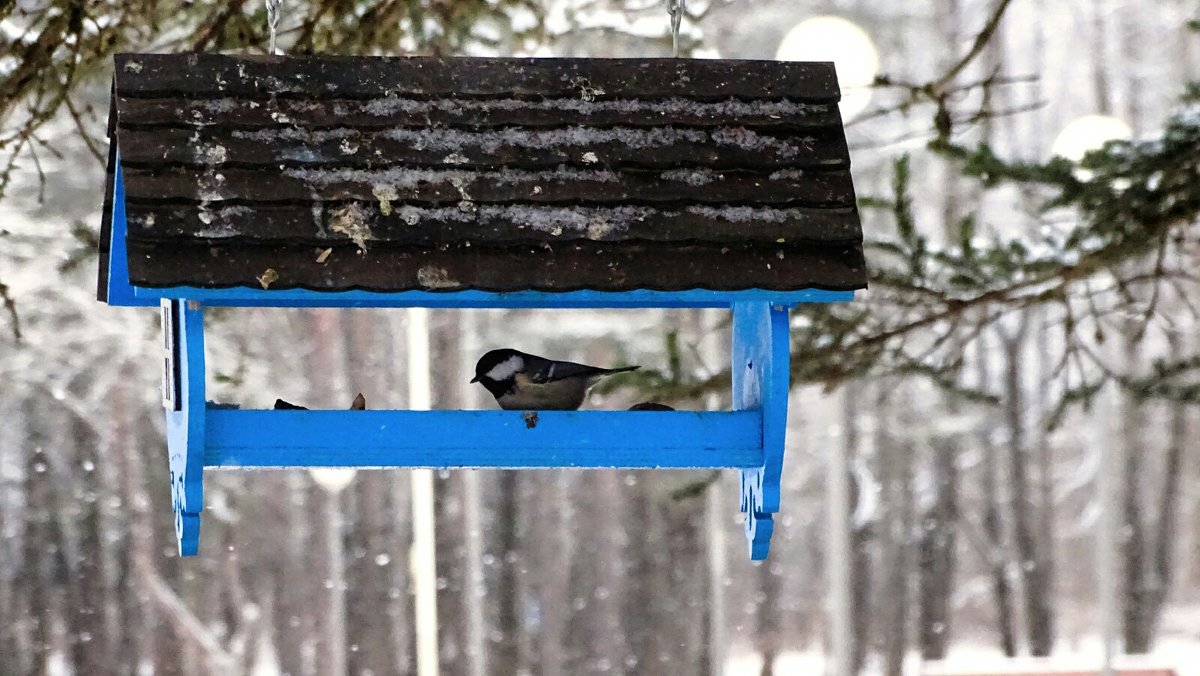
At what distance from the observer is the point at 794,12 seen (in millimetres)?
7402

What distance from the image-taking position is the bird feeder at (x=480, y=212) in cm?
153

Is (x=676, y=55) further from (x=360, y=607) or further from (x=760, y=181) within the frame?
(x=360, y=607)

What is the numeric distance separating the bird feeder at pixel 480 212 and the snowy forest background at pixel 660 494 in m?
4.79

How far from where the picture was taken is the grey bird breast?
1932mm

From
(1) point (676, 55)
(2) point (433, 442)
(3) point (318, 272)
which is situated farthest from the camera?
(1) point (676, 55)

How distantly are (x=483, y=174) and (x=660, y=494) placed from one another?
6060mm

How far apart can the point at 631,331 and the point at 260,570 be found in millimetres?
2410

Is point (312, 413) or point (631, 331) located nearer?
point (312, 413)

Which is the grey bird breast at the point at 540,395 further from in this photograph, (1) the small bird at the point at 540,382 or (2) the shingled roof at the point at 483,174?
(2) the shingled roof at the point at 483,174

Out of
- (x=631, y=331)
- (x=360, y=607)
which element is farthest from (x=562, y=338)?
(x=360, y=607)

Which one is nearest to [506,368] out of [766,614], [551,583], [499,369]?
[499,369]

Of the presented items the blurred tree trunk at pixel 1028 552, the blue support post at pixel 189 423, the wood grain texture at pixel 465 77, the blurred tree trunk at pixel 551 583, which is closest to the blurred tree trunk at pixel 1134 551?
the blurred tree trunk at pixel 1028 552

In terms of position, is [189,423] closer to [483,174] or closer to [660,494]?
[483,174]

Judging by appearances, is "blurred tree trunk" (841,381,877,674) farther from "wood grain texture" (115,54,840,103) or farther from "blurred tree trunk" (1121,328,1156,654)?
"wood grain texture" (115,54,840,103)
